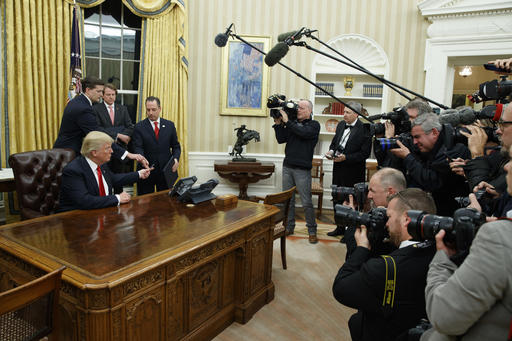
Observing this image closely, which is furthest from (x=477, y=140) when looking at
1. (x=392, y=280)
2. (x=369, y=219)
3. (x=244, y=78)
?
(x=244, y=78)

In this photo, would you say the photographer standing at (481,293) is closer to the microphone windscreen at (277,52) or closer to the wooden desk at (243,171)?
the microphone windscreen at (277,52)

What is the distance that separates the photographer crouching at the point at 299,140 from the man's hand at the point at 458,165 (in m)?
1.83

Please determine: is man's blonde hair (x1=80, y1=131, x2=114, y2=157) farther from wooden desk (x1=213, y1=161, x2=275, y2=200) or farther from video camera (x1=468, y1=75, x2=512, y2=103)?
wooden desk (x1=213, y1=161, x2=275, y2=200)

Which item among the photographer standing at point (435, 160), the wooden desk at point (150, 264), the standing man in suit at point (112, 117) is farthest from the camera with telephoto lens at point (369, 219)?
the standing man in suit at point (112, 117)

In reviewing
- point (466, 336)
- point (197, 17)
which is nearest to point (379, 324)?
point (466, 336)

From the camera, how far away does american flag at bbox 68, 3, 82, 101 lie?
14.2ft

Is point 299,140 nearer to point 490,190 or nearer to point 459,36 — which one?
point 490,190

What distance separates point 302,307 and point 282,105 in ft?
6.56

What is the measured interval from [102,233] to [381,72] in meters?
4.72

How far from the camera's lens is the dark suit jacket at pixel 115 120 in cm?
422

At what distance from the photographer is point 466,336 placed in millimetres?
973

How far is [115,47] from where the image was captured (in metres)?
5.07

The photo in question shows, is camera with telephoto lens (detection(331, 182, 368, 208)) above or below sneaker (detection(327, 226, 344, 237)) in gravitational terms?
above

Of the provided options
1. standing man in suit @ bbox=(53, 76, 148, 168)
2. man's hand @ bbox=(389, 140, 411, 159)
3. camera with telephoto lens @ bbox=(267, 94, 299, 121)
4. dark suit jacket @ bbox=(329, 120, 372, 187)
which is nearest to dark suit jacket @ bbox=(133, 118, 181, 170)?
standing man in suit @ bbox=(53, 76, 148, 168)
